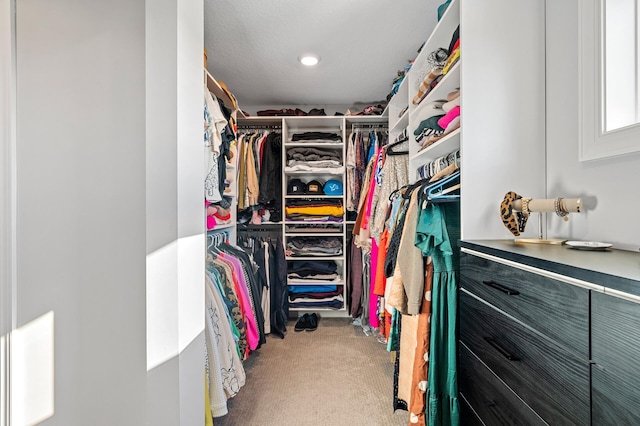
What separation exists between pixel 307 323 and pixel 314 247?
0.72 m

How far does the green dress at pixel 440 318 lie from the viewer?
3.94 ft

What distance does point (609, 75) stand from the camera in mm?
934

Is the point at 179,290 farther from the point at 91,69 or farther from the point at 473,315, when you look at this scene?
the point at 473,315

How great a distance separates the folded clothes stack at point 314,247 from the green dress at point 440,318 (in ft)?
5.66

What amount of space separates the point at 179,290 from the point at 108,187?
408mm

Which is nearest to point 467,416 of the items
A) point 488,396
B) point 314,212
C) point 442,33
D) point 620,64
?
point 488,396

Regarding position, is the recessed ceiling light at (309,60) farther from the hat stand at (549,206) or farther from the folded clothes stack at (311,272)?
the folded clothes stack at (311,272)

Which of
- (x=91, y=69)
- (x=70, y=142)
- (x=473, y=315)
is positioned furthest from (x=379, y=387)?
(x=91, y=69)

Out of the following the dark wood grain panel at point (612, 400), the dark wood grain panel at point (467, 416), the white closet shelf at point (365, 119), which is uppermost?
the white closet shelf at point (365, 119)

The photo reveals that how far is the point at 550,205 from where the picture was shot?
3.17 feet

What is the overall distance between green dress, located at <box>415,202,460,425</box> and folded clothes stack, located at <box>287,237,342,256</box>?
1.72 metres

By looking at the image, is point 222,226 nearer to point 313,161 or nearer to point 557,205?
point 313,161

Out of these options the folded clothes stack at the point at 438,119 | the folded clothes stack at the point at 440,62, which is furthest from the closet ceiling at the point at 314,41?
the folded clothes stack at the point at 438,119

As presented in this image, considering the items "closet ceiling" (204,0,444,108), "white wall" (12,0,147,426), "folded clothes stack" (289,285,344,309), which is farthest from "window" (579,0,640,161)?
"folded clothes stack" (289,285,344,309)
